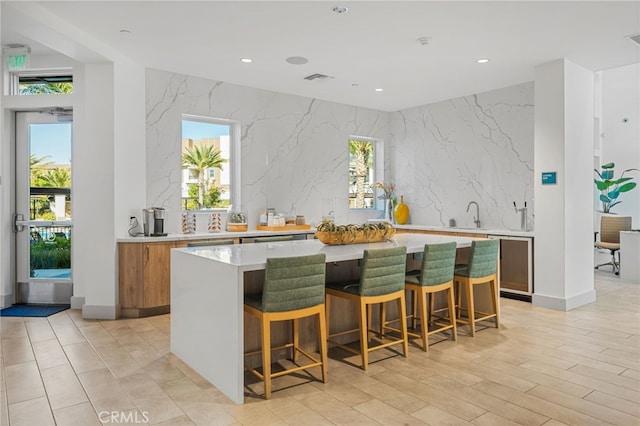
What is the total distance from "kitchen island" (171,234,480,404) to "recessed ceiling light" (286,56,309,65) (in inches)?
88.0

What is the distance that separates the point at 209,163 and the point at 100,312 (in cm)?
228

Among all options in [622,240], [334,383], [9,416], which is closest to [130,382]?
[9,416]

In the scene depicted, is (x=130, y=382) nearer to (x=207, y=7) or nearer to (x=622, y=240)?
(x=207, y=7)

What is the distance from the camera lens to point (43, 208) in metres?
5.43

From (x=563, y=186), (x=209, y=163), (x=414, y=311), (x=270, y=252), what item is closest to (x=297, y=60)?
→ (x=209, y=163)

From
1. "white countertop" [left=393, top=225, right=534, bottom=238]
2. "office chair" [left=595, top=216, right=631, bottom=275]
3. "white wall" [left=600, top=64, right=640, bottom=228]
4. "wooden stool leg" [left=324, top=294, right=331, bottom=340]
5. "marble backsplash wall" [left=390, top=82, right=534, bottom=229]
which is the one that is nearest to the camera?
"wooden stool leg" [left=324, top=294, right=331, bottom=340]

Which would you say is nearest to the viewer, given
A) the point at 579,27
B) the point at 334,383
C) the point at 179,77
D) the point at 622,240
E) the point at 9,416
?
the point at 9,416

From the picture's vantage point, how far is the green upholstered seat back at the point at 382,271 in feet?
10.6

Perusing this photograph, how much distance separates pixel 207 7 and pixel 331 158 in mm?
3722

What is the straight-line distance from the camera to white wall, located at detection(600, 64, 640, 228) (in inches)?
356

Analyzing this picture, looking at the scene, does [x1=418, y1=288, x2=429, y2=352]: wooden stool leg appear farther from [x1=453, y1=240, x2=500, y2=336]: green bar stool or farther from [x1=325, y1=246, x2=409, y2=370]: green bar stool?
[x1=453, y1=240, x2=500, y2=336]: green bar stool

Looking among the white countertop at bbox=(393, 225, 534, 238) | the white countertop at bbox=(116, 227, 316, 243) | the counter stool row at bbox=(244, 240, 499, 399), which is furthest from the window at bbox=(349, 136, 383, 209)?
the counter stool row at bbox=(244, 240, 499, 399)

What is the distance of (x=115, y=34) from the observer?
13.7 ft
